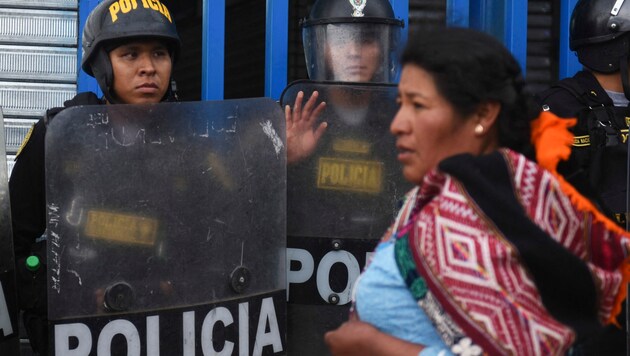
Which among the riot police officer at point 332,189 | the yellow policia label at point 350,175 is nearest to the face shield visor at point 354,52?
the riot police officer at point 332,189

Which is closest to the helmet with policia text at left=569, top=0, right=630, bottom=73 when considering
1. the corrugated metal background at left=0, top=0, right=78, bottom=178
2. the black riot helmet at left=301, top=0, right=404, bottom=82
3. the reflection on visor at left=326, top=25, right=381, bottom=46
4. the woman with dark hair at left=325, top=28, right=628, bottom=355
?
the black riot helmet at left=301, top=0, right=404, bottom=82

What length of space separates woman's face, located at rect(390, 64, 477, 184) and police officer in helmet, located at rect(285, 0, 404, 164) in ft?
6.67

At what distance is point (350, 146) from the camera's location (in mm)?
4039

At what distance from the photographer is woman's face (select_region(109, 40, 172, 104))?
3.95m

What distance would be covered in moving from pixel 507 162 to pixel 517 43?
3154 millimetres

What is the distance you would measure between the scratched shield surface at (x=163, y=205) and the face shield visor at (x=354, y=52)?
0.71 m

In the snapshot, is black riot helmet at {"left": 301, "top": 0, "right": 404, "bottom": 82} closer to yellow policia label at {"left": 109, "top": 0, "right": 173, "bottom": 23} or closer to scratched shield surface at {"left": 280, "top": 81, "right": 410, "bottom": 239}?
scratched shield surface at {"left": 280, "top": 81, "right": 410, "bottom": 239}

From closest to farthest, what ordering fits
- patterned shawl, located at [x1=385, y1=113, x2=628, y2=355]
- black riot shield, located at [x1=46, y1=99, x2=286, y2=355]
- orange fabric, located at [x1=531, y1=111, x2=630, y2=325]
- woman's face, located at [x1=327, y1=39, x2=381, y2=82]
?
1. patterned shawl, located at [x1=385, y1=113, x2=628, y2=355]
2. orange fabric, located at [x1=531, y1=111, x2=630, y2=325]
3. black riot shield, located at [x1=46, y1=99, x2=286, y2=355]
4. woman's face, located at [x1=327, y1=39, x2=381, y2=82]

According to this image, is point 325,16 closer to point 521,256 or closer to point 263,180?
point 263,180

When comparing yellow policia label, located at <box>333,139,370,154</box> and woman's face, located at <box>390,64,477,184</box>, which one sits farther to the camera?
yellow policia label, located at <box>333,139,370,154</box>

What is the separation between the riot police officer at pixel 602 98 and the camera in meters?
3.84

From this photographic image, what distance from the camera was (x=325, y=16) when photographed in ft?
14.8

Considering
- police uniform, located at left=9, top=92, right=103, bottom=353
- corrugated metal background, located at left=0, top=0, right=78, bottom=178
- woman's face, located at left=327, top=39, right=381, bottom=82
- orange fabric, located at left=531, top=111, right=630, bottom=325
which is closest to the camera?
orange fabric, located at left=531, top=111, right=630, bottom=325

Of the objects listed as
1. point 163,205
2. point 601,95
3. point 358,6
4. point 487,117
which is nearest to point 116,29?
point 163,205
